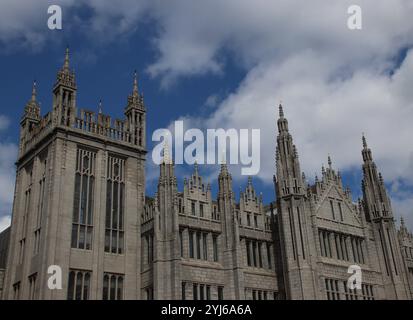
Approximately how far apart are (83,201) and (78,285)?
6.38 meters

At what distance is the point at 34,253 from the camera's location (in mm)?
40969

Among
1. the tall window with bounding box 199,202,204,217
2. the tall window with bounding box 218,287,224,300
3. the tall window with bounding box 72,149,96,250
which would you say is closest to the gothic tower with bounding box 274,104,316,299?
the tall window with bounding box 218,287,224,300

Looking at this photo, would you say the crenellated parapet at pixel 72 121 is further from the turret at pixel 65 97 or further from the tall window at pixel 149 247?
the tall window at pixel 149 247

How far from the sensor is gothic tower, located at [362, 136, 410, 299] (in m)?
50.9

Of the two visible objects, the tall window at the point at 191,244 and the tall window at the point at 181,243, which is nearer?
the tall window at the point at 181,243

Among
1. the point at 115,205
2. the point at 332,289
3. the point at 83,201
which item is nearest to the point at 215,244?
the point at 115,205

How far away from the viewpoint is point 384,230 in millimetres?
52781

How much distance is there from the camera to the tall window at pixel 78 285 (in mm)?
38484

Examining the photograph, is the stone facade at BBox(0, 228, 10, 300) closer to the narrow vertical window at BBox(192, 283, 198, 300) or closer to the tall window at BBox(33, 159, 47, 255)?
the tall window at BBox(33, 159, 47, 255)

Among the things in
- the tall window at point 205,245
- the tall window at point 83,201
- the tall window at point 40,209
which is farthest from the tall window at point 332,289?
the tall window at point 40,209

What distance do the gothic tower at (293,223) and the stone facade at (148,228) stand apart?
0.29 ft

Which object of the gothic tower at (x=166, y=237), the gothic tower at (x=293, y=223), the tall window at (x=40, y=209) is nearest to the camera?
the gothic tower at (x=166, y=237)

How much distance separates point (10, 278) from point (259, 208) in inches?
829

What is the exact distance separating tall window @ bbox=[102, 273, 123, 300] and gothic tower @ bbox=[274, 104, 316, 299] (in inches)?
520
